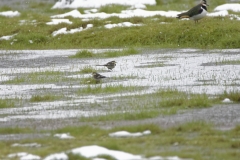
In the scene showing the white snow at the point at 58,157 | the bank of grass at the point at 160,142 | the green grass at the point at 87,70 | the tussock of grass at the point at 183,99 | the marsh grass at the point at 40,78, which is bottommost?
the bank of grass at the point at 160,142

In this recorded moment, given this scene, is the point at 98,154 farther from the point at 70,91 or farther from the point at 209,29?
the point at 209,29

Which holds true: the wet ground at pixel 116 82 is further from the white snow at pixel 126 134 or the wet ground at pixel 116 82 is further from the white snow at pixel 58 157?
the white snow at pixel 58 157

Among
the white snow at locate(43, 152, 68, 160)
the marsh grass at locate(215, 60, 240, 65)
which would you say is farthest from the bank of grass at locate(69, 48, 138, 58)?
the white snow at locate(43, 152, 68, 160)

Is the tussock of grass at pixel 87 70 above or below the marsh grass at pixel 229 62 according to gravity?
above

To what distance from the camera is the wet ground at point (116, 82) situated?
1317 centimetres

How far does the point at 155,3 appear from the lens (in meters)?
43.4

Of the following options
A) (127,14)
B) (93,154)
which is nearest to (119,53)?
(127,14)

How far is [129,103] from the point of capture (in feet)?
49.0

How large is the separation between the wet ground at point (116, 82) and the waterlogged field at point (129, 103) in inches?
0.9

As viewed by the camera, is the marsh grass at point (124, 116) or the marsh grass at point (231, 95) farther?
the marsh grass at point (231, 95)

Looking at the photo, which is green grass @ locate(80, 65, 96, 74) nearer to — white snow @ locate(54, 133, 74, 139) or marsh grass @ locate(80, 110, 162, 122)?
marsh grass @ locate(80, 110, 162, 122)

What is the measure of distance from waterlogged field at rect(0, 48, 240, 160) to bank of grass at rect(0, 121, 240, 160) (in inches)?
0.5

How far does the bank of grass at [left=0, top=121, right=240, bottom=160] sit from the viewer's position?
9.90 meters

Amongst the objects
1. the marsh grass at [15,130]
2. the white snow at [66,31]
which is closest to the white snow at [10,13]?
the white snow at [66,31]
